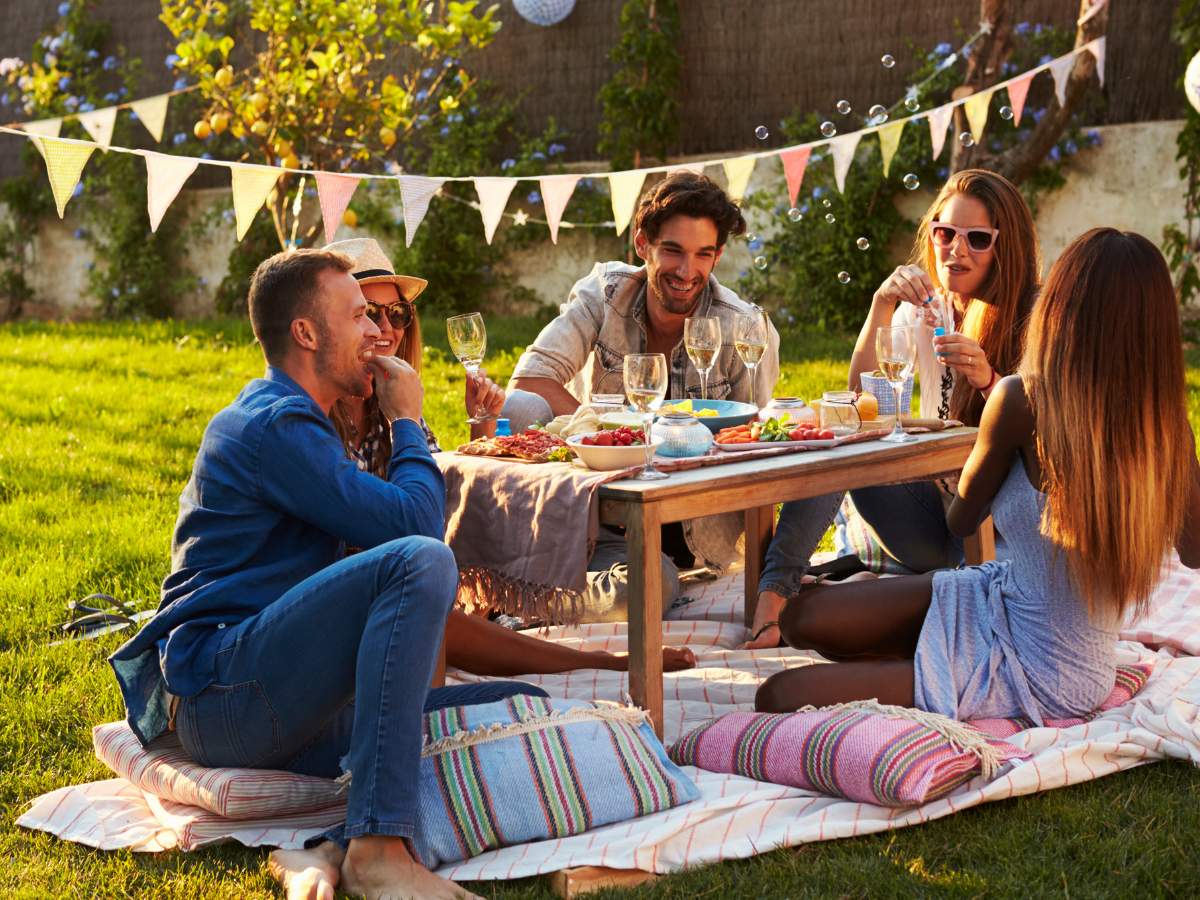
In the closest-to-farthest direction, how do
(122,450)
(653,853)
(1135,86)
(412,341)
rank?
(653,853), (412,341), (122,450), (1135,86)

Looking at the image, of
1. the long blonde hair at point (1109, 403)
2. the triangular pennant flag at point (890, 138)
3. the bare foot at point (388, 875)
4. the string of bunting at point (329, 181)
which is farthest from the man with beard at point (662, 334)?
the bare foot at point (388, 875)

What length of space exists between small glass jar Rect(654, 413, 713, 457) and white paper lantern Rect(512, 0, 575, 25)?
6.80 m

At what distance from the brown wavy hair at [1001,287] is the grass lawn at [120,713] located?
1330 millimetres

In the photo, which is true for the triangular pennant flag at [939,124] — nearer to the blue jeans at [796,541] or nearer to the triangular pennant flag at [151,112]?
the blue jeans at [796,541]

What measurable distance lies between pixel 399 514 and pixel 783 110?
698cm

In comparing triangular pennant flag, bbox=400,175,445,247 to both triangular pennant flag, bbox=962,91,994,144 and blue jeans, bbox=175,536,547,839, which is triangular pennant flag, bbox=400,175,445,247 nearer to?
blue jeans, bbox=175,536,547,839

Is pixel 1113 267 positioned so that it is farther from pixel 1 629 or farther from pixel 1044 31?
pixel 1044 31

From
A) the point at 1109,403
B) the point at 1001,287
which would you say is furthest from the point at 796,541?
the point at 1109,403

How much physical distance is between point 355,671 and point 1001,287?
2.43 meters

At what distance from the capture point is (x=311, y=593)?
104 inches

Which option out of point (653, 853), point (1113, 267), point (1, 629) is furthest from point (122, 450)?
point (1113, 267)

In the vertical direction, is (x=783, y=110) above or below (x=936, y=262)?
above

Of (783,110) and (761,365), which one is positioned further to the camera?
(783,110)

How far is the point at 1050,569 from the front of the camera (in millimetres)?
3098
